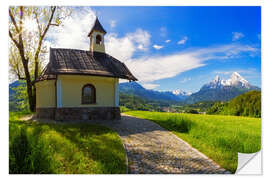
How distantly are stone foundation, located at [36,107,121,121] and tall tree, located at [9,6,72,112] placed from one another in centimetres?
188

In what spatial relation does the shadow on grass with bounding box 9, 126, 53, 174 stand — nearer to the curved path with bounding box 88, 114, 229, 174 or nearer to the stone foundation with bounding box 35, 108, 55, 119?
the curved path with bounding box 88, 114, 229, 174

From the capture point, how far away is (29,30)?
15.5ft

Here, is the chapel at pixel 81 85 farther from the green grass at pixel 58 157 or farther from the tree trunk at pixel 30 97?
the green grass at pixel 58 157

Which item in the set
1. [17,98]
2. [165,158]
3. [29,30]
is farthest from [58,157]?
[29,30]

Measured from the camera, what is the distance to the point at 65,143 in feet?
11.1

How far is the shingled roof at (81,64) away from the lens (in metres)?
5.69

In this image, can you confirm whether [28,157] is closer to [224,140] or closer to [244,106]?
[224,140]

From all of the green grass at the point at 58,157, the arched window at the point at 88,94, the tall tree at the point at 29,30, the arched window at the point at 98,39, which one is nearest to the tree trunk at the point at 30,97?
the tall tree at the point at 29,30

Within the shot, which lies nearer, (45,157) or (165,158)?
(45,157)

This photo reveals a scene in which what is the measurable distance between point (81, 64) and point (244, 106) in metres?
7.57

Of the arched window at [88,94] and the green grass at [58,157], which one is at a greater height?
the arched window at [88,94]

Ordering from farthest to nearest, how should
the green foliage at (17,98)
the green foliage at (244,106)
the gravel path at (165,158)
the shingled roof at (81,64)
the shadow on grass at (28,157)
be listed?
the shingled roof at (81,64), the green foliage at (244,106), the green foliage at (17,98), the gravel path at (165,158), the shadow on grass at (28,157)

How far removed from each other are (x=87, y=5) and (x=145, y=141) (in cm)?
422

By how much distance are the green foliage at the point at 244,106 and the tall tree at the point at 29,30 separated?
263 inches
